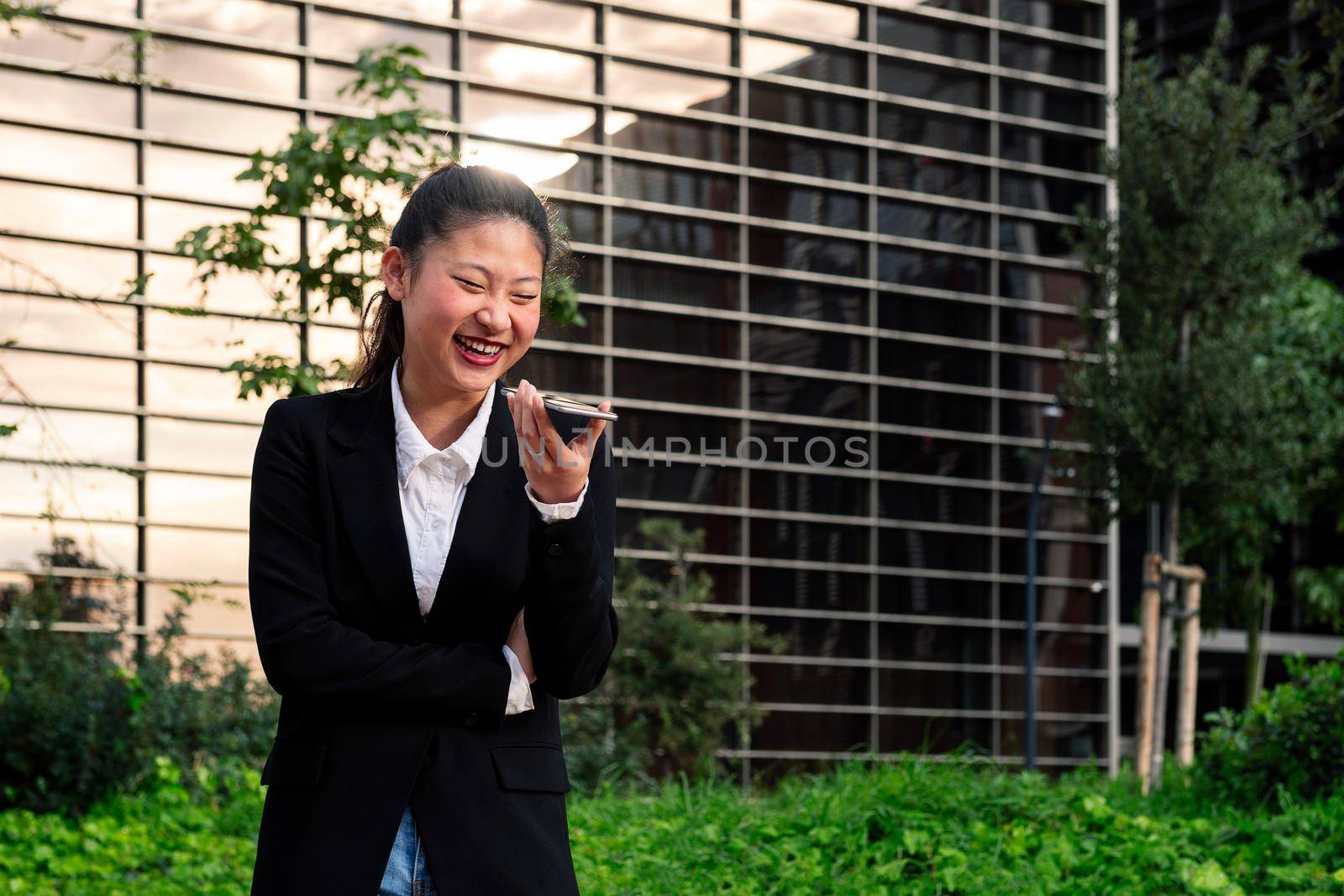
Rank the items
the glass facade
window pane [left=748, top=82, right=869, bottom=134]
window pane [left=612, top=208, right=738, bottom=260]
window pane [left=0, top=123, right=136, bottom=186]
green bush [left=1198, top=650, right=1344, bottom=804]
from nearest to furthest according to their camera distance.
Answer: green bush [left=1198, top=650, right=1344, bottom=804], window pane [left=0, top=123, right=136, bottom=186], the glass facade, window pane [left=612, top=208, right=738, bottom=260], window pane [left=748, top=82, right=869, bottom=134]

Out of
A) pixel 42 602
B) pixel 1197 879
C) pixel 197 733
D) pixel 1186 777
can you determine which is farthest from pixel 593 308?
pixel 1197 879

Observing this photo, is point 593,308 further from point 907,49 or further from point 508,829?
point 508,829

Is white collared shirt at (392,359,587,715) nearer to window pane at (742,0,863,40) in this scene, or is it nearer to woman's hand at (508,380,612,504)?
woman's hand at (508,380,612,504)

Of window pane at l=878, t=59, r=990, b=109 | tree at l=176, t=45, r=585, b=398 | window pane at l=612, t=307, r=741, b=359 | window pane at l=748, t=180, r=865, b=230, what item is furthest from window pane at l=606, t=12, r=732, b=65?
tree at l=176, t=45, r=585, b=398

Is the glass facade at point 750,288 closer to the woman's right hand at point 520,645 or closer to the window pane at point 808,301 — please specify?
the window pane at point 808,301

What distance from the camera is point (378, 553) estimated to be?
1.96 m

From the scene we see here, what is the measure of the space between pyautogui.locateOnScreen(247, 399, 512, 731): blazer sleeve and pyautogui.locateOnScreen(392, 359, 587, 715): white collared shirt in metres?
0.06

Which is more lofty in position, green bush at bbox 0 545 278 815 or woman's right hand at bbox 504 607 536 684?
woman's right hand at bbox 504 607 536 684

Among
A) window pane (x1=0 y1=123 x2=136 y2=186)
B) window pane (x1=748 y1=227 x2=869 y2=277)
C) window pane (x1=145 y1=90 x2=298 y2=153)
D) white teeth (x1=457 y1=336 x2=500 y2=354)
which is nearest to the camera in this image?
white teeth (x1=457 y1=336 x2=500 y2=354)

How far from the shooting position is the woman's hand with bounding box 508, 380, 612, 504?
1841 millimetres

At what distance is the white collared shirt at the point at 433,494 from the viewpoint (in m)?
1.97

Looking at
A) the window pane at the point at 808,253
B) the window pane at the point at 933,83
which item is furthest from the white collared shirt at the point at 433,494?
the window pane at the point at 933,83

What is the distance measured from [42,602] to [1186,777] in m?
10.3

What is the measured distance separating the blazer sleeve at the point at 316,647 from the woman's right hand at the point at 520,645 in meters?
0.02
